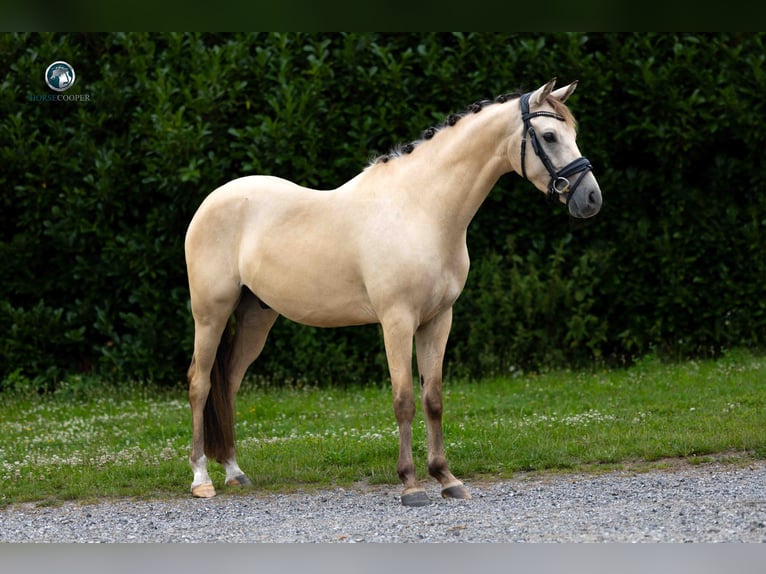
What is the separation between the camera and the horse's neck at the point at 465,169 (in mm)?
6180

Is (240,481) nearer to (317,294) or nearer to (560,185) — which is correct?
(317,294)

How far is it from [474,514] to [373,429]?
2.62 metres

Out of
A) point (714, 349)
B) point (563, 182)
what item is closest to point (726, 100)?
point (714, 349)

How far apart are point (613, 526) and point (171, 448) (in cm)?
402

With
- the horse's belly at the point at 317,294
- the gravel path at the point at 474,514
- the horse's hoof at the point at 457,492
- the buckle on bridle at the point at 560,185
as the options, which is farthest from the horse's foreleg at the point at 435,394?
the buckle on bridle at the point at 560,185

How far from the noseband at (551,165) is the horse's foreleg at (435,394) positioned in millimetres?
1004

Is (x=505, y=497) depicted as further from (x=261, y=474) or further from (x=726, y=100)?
(x=726, y=100)

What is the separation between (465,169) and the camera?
245 inches

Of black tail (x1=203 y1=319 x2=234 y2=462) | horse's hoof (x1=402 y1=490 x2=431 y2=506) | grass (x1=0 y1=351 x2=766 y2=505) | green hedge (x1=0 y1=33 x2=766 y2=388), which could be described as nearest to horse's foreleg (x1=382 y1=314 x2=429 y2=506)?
horse's hoof (x1=402 y1=490 x2=431 y2=506)

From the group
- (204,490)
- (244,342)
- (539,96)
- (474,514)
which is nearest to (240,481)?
(204,490)

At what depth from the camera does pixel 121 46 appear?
10977mm

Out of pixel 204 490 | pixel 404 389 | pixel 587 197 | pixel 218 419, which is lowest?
pixel 204 490

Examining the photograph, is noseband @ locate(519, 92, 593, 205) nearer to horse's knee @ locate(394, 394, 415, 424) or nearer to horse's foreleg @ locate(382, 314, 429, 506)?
horse's foreleg @ locate(382, 314, 429, 506)

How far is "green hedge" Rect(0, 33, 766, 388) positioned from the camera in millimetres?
10375
